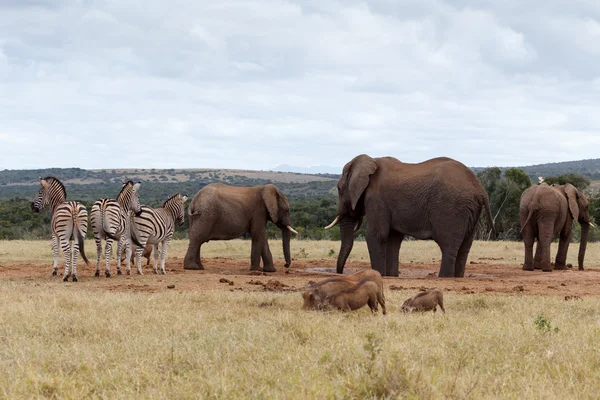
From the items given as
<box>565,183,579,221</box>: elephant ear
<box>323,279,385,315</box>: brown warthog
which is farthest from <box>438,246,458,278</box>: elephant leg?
<box>323,279,385,315</box>: brown warthog

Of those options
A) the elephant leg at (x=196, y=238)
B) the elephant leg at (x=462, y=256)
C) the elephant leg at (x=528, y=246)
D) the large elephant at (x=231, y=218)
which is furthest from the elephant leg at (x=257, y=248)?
the elephant leg at (x=528, y=246)

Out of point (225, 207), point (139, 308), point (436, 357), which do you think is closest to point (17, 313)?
point (139, 308)

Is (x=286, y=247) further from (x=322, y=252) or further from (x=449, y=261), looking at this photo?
(x=322, y=252)

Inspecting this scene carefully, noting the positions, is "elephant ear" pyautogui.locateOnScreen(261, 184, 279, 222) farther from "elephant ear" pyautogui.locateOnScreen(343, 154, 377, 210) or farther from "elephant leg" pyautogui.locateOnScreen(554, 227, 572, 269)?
"elephant leg" pyautogui.locateOnScreen(554, 227, 572, 269)

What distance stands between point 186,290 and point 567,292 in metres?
7.14

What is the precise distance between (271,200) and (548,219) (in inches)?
292

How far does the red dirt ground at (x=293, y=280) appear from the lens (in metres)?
13.6

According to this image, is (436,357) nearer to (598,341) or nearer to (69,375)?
(598,341)

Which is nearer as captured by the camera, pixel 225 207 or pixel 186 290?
pixel 186 290

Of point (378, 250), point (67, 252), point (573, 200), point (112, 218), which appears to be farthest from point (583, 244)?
point (67, 252)

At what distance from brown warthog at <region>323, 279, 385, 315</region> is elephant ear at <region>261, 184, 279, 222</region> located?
28.9ft

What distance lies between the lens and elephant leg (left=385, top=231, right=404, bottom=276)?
17141 mm

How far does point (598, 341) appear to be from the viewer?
26.4 feet

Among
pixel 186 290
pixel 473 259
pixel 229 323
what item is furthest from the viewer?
pixel 473 259
